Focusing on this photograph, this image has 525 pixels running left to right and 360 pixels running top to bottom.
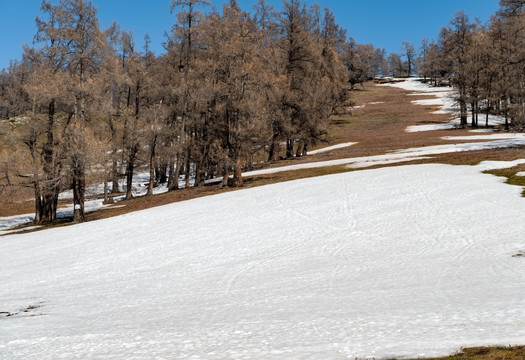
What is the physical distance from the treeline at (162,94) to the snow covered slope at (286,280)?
8.09 m

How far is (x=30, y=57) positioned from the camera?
101 feet

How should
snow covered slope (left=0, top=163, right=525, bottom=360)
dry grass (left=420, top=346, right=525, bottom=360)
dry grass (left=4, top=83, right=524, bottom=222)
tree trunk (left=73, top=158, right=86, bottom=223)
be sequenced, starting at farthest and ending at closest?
dry grass (left=4, top=83, right=524, bottom=222)
tree trunk (left=73, top=158, right=86, bottom=223)
snow covered slope (left=0, top=163, right=525, bottom=360)
dry grass (left=420, top=346, right=525, bottom=360)

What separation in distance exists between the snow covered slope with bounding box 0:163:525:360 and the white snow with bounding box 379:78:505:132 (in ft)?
153

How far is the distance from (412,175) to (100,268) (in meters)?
20.6

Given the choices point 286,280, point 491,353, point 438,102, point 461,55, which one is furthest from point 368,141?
point 491,353

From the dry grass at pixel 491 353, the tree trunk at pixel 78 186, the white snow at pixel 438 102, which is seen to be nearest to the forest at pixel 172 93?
the tree trunk at pixel 78 186

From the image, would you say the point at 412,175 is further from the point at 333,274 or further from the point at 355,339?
the point at 355,339

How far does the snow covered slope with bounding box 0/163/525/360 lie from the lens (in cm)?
657

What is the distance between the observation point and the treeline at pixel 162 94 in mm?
27062

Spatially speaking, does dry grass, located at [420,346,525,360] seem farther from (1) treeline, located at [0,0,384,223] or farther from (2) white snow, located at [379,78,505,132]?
(2) white snow, located at [379,78,505,132]

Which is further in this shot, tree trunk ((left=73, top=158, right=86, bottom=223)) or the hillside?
tree trunk ((left=73, top=158, right=86, bottom=223))

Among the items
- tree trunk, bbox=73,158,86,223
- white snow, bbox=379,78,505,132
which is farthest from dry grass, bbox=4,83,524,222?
A: white snow, bbox=379,78,505,132

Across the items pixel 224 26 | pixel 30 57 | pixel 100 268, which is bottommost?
pixel 100 268

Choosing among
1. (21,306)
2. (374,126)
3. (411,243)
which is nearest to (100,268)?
(21,306)
